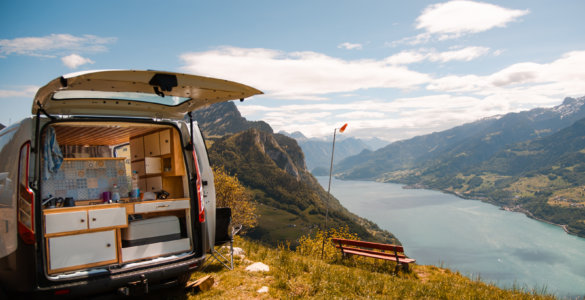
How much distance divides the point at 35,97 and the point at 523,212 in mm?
228726

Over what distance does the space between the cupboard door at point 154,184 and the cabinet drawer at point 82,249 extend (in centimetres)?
227

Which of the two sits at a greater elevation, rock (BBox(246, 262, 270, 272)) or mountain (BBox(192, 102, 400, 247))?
rock (BBox(246, 262, 270, 272))

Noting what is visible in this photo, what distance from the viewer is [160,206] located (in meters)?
5.13

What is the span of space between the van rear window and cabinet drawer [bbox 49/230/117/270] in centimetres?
181

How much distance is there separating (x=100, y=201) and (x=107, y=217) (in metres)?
2.23

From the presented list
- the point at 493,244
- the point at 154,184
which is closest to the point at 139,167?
the point at 154,184

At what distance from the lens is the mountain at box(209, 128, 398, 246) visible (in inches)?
4738

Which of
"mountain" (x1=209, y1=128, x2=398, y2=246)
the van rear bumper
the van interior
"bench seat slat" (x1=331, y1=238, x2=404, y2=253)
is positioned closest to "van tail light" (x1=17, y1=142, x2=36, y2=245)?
the van interior

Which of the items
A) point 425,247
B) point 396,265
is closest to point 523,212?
point 425,247

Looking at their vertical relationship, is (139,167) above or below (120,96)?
below

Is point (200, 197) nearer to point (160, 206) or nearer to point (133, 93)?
point (160, 206)

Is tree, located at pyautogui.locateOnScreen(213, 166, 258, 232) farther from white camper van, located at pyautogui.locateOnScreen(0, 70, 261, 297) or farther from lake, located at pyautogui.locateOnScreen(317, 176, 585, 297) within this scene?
lake, located at pyautogui.locateOnScreen(317, 176, 585, 297)

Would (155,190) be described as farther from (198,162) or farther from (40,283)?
(40,283)

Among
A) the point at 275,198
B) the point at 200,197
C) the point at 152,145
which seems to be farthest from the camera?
the point at 275,198
